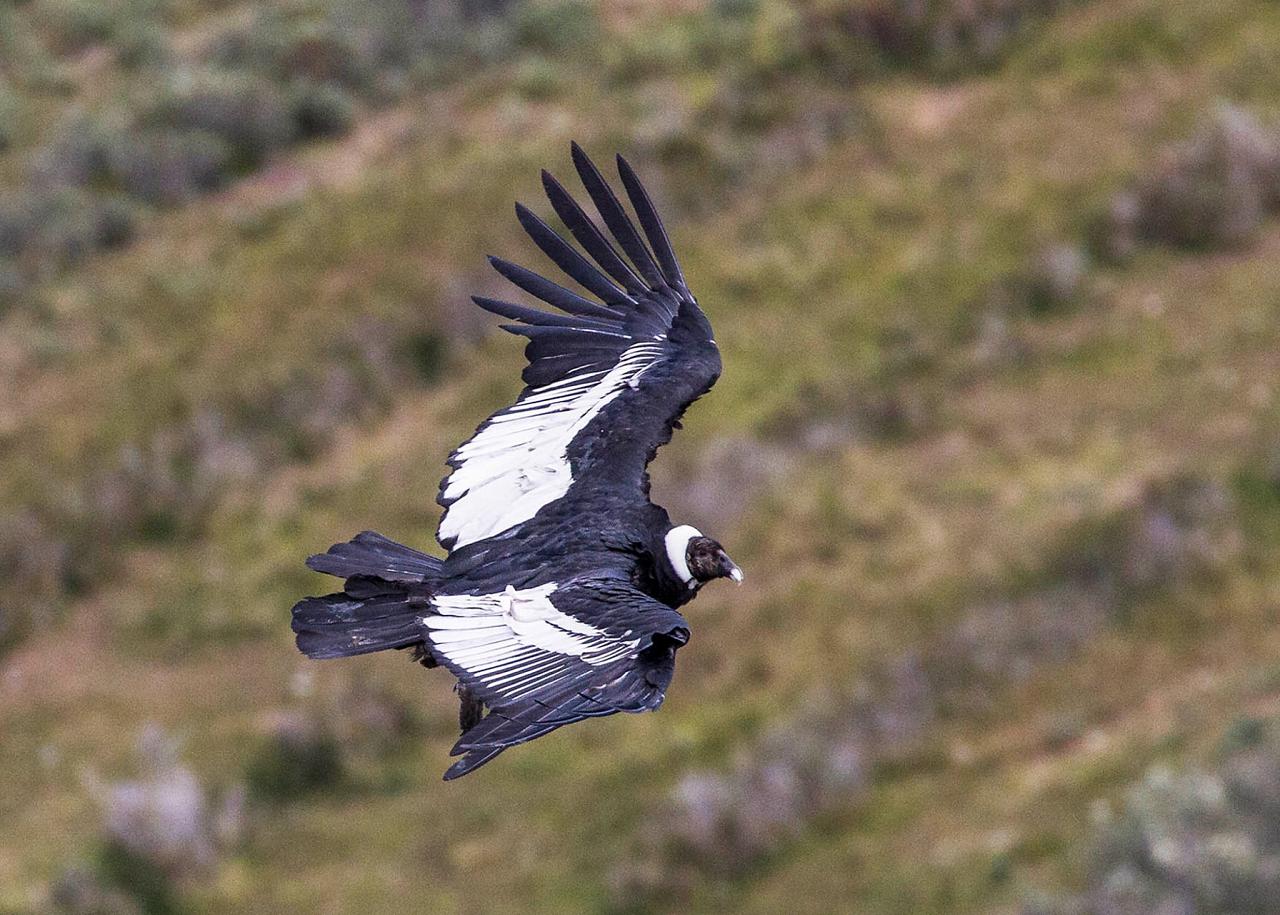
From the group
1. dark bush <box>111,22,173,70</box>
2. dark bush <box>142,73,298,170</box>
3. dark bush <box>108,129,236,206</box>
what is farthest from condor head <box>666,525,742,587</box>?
dark bush <box>111,22,173,70</box>

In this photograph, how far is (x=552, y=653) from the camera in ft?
26.7

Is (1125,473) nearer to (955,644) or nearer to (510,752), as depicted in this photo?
(955,644)

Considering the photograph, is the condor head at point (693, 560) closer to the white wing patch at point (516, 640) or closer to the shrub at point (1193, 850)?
the white wing patch at point (516, 640)

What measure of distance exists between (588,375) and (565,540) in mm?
1133

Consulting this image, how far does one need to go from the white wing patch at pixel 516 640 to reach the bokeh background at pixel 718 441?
716cm

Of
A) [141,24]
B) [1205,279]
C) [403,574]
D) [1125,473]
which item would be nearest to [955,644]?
[1125,473]

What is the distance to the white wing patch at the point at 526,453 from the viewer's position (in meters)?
9.54

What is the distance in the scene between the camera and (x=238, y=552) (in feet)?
72.3

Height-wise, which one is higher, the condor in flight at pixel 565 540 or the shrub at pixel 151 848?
the shrub at pixel 151 848

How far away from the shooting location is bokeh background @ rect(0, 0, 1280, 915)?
1705cm

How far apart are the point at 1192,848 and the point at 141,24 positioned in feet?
69.4

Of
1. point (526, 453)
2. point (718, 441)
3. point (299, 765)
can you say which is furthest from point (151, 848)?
point (526, 453)

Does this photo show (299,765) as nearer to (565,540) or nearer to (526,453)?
(526,453)

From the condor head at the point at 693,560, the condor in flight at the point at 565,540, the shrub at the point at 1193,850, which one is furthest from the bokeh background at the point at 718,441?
the condor head at the point at 693,560
